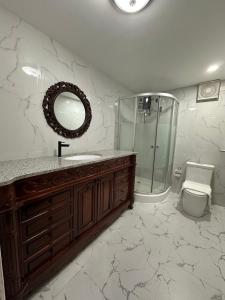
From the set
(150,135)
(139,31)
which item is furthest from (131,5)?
(150,135)

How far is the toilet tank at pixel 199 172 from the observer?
7.70ft

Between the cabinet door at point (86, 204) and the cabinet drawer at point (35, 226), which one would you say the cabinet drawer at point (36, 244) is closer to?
the cabinet drawer at point (35, 226)

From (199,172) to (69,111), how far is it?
2351 mm

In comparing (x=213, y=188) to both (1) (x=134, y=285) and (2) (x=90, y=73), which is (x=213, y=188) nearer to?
(1) (x=134, y=285)

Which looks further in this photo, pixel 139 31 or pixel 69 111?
pixel 69 111

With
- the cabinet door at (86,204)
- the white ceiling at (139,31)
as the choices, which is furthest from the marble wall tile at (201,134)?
the cabinet door at (86,204)

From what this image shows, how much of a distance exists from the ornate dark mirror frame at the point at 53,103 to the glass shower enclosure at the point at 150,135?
3.06 ft

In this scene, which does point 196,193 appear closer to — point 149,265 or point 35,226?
point 149,265

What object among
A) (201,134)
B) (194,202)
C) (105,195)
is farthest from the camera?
(201,134)

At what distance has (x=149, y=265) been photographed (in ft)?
4.30

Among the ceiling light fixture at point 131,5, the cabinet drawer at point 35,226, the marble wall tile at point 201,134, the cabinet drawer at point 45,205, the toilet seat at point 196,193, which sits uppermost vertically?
the ceiling light fixture at point 131,5

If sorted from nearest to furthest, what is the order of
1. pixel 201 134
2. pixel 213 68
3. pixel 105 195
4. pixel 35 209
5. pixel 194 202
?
1. pixel 35 209
2. pixel 105 195
3. pixel 213 68
4. pixel 194 202
5. pixel 201 134

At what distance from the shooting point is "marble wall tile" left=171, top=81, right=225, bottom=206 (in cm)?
238

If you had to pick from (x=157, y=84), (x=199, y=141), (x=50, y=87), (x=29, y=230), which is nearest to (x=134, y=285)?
(x=29, y=230)
